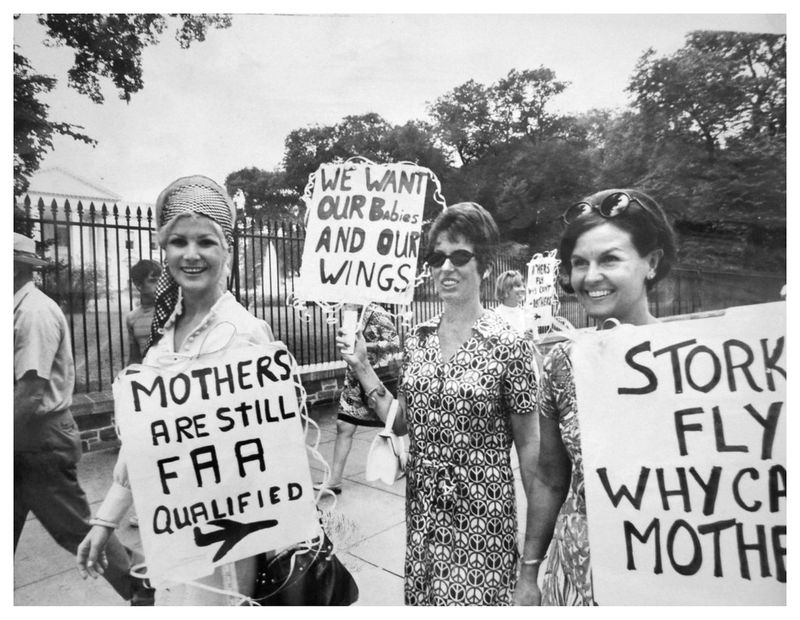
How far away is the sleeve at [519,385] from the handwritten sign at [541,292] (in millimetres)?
397

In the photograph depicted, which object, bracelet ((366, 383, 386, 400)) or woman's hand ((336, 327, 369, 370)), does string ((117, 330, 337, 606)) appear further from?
bracelet ((366, 383, 386, 400))

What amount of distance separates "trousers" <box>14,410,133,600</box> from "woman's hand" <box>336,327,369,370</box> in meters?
1.28

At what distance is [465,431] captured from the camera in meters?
2.05

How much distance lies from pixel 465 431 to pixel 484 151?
133 cm

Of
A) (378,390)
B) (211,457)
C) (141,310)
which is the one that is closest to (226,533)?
(211,457)

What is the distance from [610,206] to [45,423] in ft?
8.72

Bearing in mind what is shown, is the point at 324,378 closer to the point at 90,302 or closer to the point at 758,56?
the point at 90,302

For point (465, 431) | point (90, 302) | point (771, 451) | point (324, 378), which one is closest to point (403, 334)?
point (324, 378)

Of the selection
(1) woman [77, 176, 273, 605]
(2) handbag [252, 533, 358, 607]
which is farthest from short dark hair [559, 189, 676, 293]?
(2) handbag [252, 533, 358, 607]

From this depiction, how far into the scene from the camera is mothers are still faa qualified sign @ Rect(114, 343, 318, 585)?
2.35 meters

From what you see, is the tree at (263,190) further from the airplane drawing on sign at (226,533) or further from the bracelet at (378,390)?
the airplane drawing on sign at (226,533)

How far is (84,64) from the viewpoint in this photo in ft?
8.14

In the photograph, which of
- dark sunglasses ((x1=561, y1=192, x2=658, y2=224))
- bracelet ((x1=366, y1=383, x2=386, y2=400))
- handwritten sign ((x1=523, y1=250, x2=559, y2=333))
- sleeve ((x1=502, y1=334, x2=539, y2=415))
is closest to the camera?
sleeve ((x1=502, y1=334, x2=539, y2=415))

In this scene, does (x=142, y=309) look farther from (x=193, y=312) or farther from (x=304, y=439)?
(x=304, y=439)
